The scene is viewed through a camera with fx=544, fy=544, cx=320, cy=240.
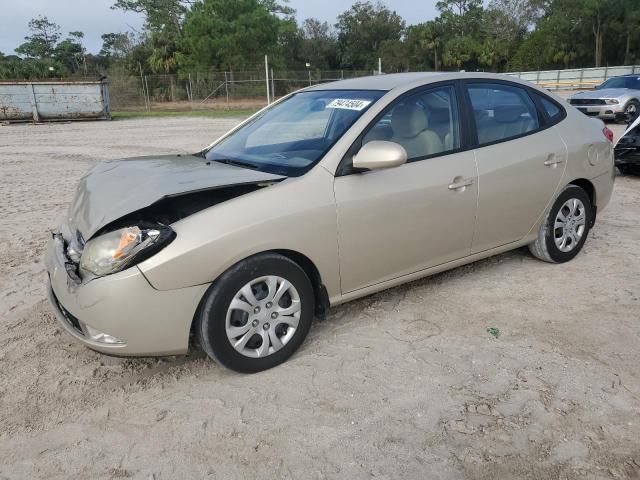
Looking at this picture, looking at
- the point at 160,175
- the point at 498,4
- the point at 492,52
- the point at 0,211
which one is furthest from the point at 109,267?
the point at 498,4

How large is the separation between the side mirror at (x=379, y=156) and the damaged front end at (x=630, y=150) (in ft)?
22.3

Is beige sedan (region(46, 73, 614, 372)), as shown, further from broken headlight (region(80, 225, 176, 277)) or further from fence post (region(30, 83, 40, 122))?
fence post (region(30, 83, 40, 122))

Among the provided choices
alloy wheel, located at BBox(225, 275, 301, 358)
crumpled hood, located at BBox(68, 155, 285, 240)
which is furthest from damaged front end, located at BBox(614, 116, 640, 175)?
alloy wheel, located at BBox(225, 275, 301, 358)

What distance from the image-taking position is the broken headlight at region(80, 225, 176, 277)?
108 inches

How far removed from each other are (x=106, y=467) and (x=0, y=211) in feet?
18.6

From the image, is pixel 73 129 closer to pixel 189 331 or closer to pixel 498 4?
pixel 189 331

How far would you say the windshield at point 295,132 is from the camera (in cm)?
350

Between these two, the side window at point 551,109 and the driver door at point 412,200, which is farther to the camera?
the side window at point 551,109

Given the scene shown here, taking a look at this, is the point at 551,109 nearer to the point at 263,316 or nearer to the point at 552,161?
the point at 552,161

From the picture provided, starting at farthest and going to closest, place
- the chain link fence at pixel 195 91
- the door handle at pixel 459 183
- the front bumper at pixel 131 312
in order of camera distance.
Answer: the chain link fence at pixel 195 91
the door handle at pixel 459 183
the front bumper at pixel 131 312

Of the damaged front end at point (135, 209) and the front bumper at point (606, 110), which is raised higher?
the damaged front end at point (135, 209)

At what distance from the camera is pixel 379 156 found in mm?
3203

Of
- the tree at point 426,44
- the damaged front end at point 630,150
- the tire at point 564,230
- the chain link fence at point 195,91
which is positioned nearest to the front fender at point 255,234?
the tire at point 564,230

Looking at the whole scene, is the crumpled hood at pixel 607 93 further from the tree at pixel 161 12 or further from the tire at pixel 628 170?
the tree at pixel 161 12
